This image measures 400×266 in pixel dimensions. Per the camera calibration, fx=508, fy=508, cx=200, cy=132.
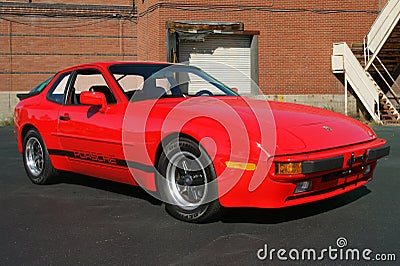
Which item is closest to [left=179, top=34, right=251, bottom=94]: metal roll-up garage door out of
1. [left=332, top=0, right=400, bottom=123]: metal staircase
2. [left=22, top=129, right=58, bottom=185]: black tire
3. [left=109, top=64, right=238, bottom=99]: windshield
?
[left=332, top=0, right=400, bottom=123]: metal staircase

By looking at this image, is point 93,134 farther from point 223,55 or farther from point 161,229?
point 223,55

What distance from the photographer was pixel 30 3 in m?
18.7

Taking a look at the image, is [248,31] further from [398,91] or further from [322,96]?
[398,91]

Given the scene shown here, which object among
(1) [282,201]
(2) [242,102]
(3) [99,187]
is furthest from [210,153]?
(3) [99,187]

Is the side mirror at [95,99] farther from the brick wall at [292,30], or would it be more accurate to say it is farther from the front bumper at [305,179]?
the brick wall at [292,30]

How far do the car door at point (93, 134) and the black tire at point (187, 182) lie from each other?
0.52 meters

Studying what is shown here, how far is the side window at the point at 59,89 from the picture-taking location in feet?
18.7

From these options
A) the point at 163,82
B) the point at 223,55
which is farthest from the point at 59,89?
the point at 223,55

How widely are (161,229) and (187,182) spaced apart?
432mm

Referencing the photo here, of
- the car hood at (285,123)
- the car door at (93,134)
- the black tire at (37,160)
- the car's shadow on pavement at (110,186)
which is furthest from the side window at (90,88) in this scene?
the car's shadow on pavement at (110,186)

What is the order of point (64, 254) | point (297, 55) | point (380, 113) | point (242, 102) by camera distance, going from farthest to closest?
1. point (297, 55)
2. point (380, 113)
3. point (242, 102)
4. point (64, 254)

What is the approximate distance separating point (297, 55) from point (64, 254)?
1604 cm

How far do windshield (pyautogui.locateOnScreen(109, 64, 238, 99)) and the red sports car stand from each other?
12mm

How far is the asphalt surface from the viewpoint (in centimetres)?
346
